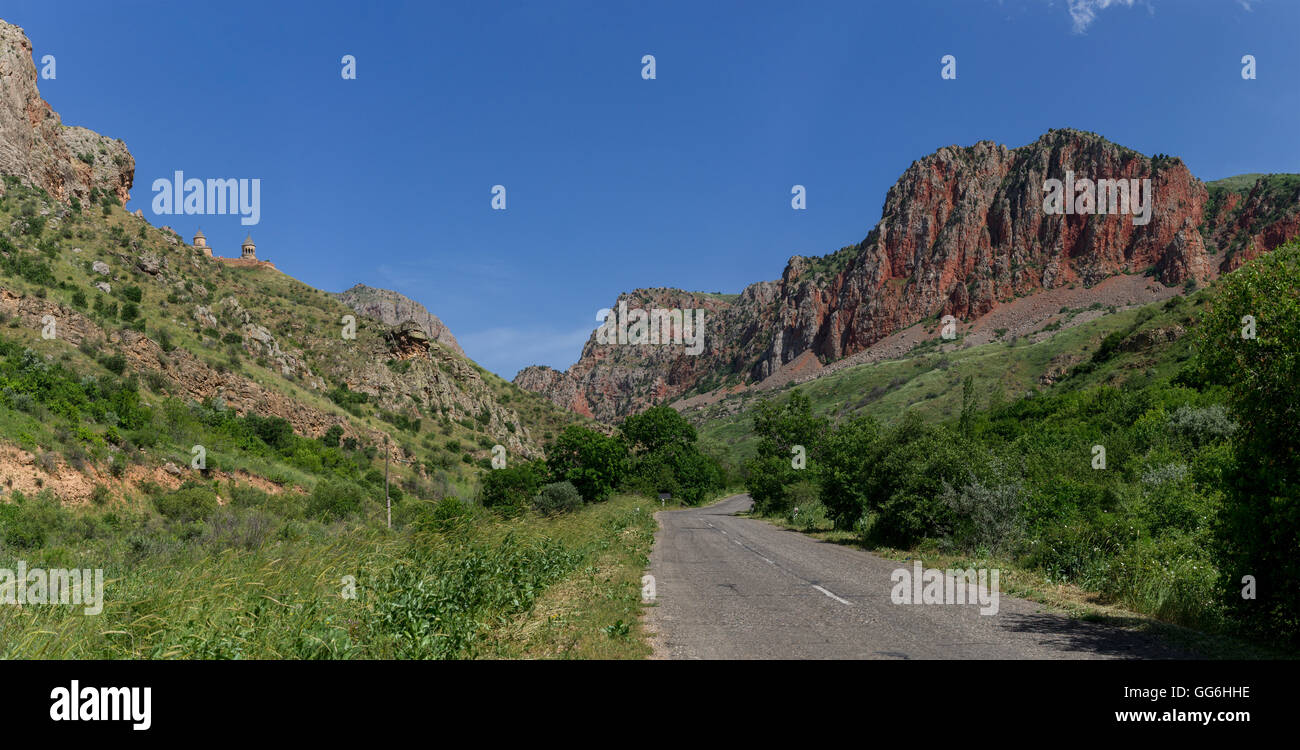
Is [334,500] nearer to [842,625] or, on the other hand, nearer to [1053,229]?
[842,625]

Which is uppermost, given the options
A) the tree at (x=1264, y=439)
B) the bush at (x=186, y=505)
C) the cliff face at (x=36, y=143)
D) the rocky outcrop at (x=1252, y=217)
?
the rocky outcrop at (x=1252, y=217)

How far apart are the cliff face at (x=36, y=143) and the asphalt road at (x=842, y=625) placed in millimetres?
82350

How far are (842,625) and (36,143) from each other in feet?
304

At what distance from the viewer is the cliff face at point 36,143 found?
212 feet

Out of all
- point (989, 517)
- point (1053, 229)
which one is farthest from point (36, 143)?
point (1053, 229)

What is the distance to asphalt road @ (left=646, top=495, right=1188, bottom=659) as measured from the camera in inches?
309

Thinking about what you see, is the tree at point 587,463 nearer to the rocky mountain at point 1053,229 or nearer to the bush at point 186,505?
the bush at point 186,505

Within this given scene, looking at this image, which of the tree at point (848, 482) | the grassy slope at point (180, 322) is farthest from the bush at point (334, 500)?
the tree at point (848, 482)

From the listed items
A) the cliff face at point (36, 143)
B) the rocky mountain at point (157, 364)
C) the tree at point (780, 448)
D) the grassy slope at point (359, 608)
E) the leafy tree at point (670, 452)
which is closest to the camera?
the grassy slope at point (359, 608)

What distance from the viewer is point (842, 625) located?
9.55 metres

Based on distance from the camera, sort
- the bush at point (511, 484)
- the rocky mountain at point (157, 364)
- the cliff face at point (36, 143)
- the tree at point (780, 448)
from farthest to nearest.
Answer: the cliff face at point (36, 143)
the tree at point (780, 448)
the bush at point (511, 484)
the rocky mountain at point (157, 364)
